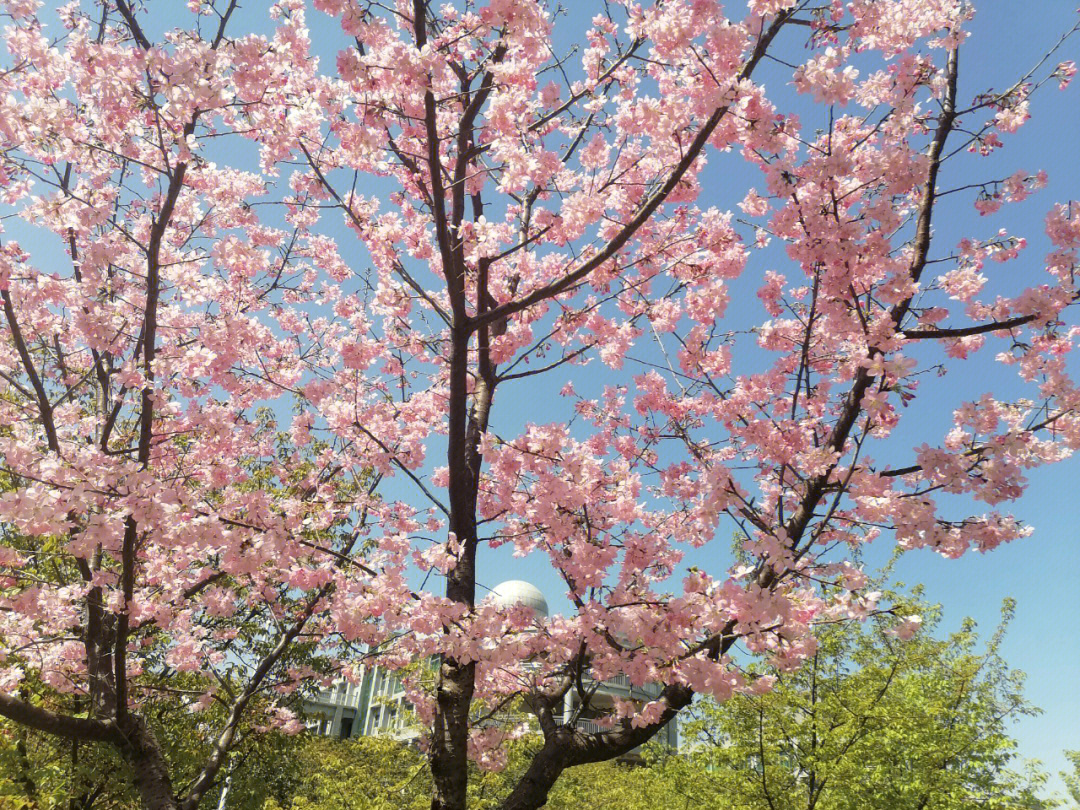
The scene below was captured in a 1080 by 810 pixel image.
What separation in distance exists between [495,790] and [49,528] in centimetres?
1667

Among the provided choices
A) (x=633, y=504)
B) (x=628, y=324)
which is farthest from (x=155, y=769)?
(x=628, y=324)

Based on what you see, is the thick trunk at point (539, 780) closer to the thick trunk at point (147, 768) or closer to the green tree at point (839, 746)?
the thick trunk at point (147, 768)

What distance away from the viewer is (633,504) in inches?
278

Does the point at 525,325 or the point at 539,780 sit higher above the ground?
the point at 525,325

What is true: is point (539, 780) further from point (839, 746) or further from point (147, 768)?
point (839, 746)

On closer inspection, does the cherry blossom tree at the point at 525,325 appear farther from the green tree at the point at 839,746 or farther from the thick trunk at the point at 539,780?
the green tree at the point at 839,746

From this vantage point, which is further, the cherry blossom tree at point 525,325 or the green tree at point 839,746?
the green tree at point 839,746

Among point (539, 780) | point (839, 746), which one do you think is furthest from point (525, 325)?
point (839, 746)

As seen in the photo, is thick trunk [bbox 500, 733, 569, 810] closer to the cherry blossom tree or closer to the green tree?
the cherry blossom tree

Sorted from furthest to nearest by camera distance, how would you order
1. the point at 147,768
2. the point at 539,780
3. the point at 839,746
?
1. the point at 839,746
2. the point at 147,768
3. the point at 539,780

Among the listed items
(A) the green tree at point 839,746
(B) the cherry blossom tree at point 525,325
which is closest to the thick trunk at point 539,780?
(B) the cherry blossom tree at point 525,325

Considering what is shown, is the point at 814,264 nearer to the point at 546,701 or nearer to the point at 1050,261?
the point at 1050,261

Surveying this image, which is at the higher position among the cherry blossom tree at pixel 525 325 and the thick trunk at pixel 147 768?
the cherry blossom tree at pixel 525 325

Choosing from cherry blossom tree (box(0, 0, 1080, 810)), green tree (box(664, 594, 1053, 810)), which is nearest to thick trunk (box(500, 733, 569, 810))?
cherry blossom tree (box(0, 0, 1080, 810))
